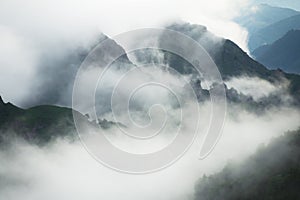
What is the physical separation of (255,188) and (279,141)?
45.5 meters

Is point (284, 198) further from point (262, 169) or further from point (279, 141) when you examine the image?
point (279, 141)

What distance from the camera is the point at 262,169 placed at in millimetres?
176375

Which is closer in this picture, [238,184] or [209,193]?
[238,184]

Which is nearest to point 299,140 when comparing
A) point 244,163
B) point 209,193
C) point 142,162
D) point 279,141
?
point 279,141

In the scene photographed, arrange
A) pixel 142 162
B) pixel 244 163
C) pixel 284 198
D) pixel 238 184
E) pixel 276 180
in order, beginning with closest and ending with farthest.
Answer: pixel 142 162
pixel 284 198
pixel 276 180
pixel 238 184
pixel 244 163

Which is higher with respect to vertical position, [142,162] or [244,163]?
[244,163]

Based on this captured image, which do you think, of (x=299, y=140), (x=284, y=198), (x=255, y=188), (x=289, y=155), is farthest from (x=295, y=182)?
(x=299, y=140)

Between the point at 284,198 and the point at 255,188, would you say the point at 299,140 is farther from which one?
the point at 284,198

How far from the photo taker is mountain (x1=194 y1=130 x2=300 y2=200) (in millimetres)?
146875

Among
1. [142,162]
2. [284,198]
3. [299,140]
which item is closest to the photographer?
[142,162]

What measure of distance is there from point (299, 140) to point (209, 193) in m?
43.0

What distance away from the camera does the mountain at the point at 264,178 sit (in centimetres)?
14688

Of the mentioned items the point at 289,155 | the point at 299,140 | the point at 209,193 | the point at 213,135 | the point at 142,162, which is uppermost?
the point at 299,140

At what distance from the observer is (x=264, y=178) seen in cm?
16400
